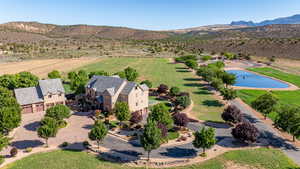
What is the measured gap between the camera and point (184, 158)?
37.8 m

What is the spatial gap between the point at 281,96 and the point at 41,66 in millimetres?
120623

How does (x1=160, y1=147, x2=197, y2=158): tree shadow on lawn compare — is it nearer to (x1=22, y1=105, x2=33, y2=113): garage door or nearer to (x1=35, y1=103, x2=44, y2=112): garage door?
(x1=35, y1=103, x2=44, y2=112): garage door

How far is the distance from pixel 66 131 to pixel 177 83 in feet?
179

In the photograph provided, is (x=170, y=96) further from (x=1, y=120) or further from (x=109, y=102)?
(x=1, y=120)

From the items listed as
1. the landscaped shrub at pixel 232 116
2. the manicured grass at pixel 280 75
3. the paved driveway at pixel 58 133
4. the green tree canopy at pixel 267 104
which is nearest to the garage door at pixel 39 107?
the paved driveway at pixel 58 133

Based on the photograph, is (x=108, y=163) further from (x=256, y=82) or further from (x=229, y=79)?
→ (x=256, y=82)

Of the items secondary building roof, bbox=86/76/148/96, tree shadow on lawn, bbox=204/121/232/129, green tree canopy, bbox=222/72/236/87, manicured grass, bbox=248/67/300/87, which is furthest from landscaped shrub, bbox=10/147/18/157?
manicured grass, bbox=248/67/300/87

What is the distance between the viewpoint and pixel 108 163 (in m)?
36.2

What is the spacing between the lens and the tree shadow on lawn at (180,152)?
127ft

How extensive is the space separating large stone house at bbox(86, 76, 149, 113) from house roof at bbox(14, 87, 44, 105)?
1469cm

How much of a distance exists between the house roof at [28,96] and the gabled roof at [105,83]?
45.2ft

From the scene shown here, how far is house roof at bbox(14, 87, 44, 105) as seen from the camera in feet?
183

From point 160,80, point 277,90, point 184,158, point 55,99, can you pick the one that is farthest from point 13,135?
point 277,90

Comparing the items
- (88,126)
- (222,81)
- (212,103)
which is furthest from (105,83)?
(222,81)
